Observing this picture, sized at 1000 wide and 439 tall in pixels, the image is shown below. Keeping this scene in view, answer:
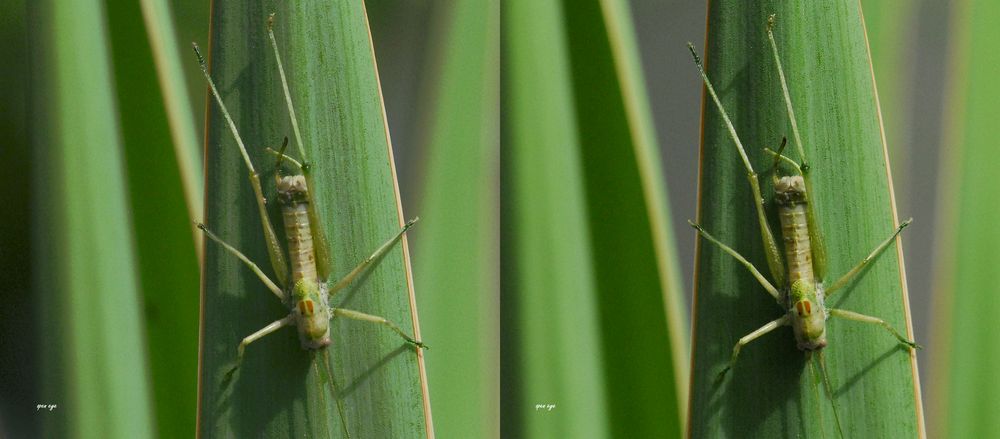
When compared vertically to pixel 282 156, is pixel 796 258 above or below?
below

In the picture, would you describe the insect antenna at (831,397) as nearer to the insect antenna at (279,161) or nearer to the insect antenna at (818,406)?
the insect antenna at (818,406)

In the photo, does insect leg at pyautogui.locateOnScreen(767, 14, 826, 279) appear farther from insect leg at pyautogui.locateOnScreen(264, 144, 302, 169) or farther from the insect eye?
insect leg at pyautogui.locateOnScreen(264, 144, 302, 169)

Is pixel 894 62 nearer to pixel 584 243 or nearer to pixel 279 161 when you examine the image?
pixel 584 243

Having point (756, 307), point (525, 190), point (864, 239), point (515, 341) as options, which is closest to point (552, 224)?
point (525, 190)

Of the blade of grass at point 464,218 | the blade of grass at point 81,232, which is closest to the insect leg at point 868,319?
the blade of grass at point 464,218

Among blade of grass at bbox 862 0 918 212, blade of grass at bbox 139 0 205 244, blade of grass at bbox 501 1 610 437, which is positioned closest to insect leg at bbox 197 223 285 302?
blade of grass at bbox 139 0 205 244

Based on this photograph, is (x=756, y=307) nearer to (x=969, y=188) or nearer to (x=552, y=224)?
(x=552, y=224)

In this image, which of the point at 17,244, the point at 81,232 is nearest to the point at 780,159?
the point at 81,232
